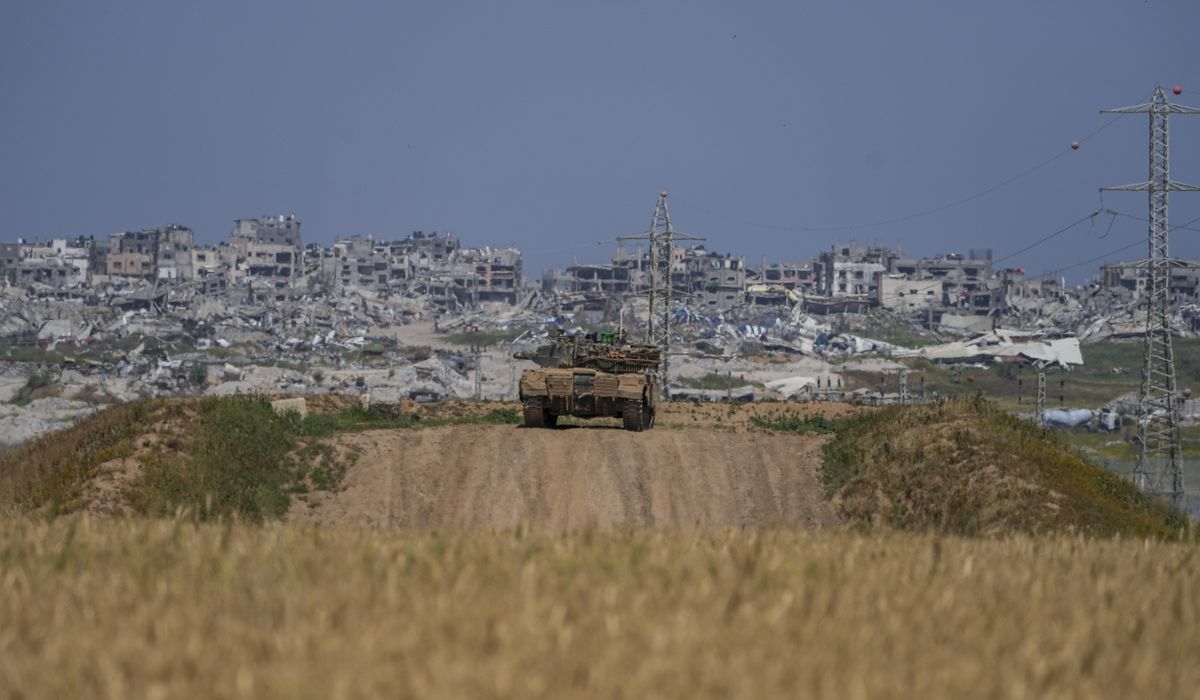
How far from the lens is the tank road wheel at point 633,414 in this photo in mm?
43719

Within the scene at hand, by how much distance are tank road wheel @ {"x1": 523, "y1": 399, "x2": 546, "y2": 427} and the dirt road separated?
2.97 meters

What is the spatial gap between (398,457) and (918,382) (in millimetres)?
106853

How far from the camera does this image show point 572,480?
3512 centimetres

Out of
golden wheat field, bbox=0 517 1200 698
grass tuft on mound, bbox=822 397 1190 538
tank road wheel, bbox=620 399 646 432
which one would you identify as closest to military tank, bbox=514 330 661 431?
tank road wheel, bbox=620 399 646 432

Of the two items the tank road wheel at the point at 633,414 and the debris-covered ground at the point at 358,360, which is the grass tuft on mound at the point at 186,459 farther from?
the debris-covered ground at the point at 358,360

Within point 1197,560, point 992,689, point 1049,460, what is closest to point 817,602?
point 992,689

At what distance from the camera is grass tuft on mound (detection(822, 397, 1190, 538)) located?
2888cm

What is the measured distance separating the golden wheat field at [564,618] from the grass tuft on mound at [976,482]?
12.7 metres

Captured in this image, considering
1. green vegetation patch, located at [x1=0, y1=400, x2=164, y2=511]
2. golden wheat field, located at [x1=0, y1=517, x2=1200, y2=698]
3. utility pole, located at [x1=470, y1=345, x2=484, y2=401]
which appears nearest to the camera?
golden wheat field, located at [x1=0, y1=517, x2=1200, y2=698]

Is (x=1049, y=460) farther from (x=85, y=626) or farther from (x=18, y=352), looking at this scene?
(x=18, y=352)

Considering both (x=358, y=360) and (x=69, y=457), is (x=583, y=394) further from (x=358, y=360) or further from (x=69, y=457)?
(x=358, y=360)

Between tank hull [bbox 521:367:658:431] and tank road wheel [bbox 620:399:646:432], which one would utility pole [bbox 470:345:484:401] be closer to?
tank hull [bbox 521:367:658:431]

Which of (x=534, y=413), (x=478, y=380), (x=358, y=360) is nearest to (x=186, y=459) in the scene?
(x=534, y=413)

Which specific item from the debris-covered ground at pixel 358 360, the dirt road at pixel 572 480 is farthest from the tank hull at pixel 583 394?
the debris-covered ground at pixel 358 360
